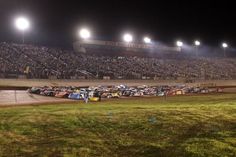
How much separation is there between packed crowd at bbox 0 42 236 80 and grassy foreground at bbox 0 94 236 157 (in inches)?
1097

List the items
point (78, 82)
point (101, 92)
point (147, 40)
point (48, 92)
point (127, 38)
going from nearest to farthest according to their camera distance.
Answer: point (48, 92) < point (101, 92) < point (78, 82) < point (127, 38) < point (147, 40)

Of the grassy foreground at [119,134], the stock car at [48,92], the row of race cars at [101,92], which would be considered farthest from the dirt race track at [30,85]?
the grassy foreground at [119,134]

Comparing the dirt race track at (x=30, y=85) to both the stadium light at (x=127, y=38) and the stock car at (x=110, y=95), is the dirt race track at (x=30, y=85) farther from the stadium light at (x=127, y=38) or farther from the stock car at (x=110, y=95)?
the stadium light at (x=127, y=38)

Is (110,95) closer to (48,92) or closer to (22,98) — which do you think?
(48,92)

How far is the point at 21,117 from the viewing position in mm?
18172

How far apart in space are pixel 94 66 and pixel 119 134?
41313mm

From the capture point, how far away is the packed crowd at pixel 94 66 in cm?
4784

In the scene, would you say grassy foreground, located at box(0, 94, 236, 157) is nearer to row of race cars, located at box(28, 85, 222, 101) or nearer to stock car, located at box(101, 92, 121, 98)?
row of race cars, located at box(28, 85, 222, 101)

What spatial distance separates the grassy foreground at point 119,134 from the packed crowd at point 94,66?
2786 cm

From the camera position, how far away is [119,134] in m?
15.6

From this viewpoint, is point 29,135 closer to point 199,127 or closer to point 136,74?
point 199,127

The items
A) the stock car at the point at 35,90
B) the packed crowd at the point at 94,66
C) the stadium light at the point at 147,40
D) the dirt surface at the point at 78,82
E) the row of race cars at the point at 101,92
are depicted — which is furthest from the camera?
the stadium light at the point at 147,40

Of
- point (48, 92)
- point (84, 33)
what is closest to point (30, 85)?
point (48, 92)

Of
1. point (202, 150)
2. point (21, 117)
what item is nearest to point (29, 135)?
point (21, 117)
